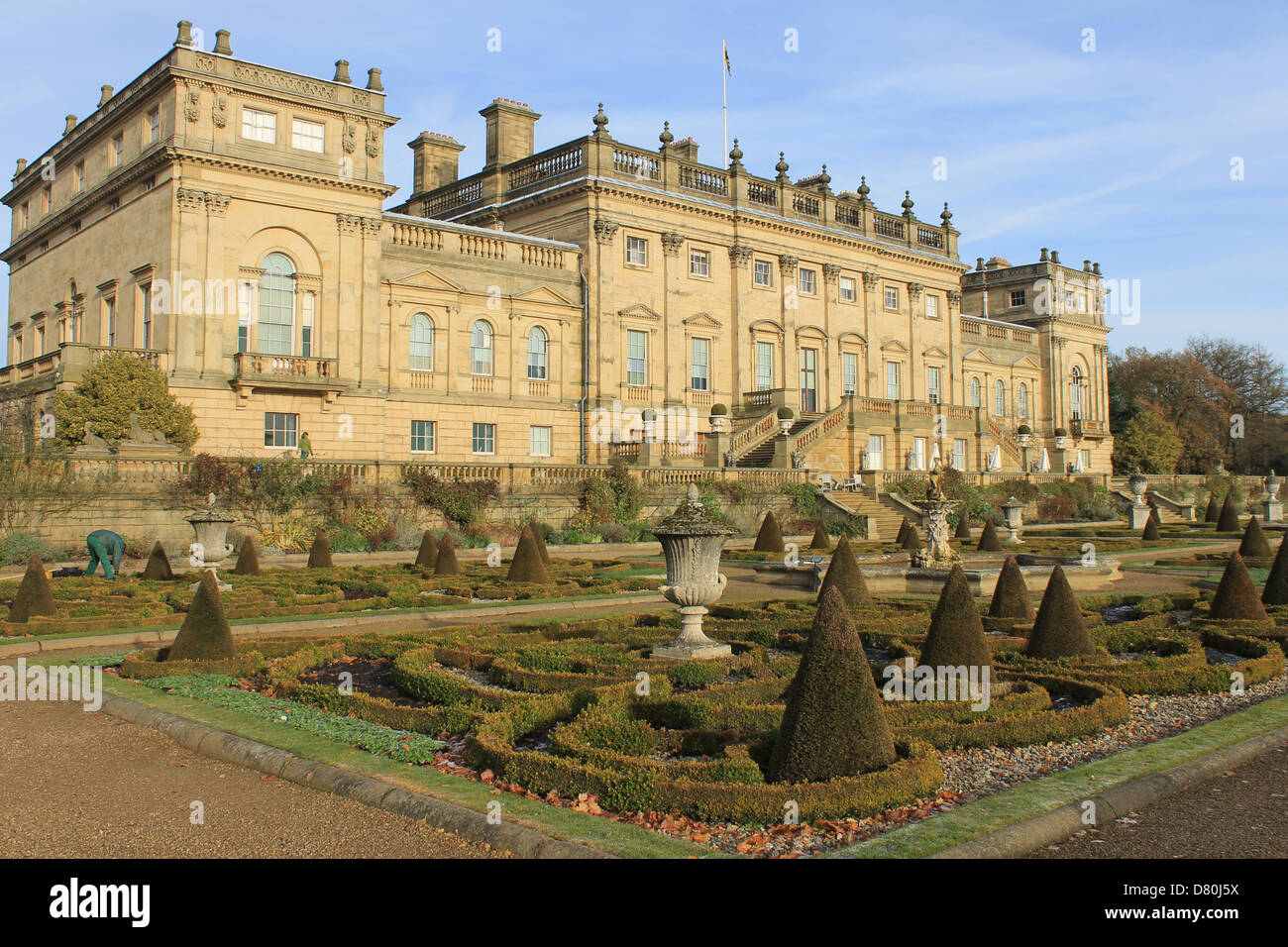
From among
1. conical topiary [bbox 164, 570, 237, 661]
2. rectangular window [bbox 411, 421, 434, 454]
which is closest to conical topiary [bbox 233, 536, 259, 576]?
conical topiary [bbox 164, 570, 237, 661]

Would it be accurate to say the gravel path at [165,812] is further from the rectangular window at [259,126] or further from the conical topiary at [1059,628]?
the rectangular window at [259,126]

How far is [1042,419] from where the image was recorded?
203ft

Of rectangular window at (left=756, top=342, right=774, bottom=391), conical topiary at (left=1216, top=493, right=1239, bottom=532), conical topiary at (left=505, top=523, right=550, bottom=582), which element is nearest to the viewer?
conical topiary at (left=505, top=523, right=550, bottom=582)

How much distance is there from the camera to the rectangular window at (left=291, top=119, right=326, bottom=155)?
31614 millimetres

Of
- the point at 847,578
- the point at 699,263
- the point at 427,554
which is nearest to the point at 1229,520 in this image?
the point at 699,263

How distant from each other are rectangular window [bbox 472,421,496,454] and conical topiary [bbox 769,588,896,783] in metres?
30.1

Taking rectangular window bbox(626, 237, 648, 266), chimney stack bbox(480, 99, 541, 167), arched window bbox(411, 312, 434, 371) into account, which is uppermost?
chimney stack bbox(480, 99, 541, 167)

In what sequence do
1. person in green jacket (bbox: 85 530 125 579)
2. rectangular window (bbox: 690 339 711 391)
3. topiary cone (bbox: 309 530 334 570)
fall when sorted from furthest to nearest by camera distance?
1. rectangular window (bbox: 690 339 711 391)
2. topiary cone (bbox: 309 530 334 570)
3. person in green jacket (bbox: 85 530 125 579)

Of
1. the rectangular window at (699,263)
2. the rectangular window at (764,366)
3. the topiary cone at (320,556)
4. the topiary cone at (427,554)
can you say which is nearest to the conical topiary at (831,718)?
the topiary cone at (320,556)

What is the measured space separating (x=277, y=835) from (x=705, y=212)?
126 feet

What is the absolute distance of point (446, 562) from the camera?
2022cm

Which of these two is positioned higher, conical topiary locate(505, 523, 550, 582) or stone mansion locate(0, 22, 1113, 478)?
stone mansion locate(0, 22, 1113, 478)

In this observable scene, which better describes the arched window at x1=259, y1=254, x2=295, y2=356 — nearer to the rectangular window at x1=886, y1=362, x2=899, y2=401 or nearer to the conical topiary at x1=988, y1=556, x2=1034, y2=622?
the conical topiary at x1=988, y1=556, x2=1034, y2=622
